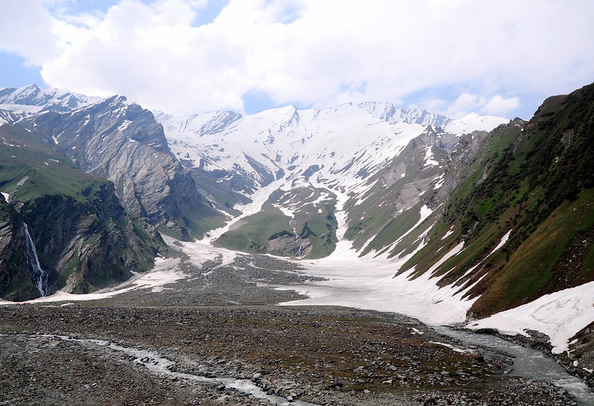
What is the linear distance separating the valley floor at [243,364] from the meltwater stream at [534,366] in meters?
1.30

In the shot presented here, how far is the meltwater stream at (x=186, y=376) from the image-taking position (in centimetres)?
2753

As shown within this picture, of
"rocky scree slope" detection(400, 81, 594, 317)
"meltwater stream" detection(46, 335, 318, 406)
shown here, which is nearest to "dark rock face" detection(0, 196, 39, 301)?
"meltwater stream" detection(46, 335, 318, 406)

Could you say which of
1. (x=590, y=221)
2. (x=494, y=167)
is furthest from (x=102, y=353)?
(x=494, y=167)

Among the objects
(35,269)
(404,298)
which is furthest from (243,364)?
(35,269)

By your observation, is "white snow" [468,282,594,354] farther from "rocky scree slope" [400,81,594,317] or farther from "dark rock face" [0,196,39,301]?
"dark rock face" [0,196,39,301]

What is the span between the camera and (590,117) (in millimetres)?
80000

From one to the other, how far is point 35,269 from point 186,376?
164657mm

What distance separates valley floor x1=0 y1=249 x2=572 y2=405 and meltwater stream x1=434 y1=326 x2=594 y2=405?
1.30 meters

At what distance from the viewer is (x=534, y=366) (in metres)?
36.3

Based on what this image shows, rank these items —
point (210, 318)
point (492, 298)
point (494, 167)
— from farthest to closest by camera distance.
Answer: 1. point (494, 167)
2. point (210, 318)
3. point (492, 298)

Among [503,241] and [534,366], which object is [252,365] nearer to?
[534,366]

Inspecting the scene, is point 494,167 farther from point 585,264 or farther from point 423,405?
point 423,405

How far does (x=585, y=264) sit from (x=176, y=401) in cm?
4954

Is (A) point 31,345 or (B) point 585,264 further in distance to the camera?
(B) point 585,264
